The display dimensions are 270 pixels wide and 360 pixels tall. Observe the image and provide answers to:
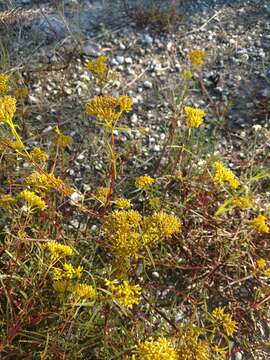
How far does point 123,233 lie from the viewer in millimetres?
1672

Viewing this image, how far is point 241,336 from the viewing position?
6.85ft

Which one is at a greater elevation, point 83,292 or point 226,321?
point 83,292

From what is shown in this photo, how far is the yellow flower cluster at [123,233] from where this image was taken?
64.9 inches

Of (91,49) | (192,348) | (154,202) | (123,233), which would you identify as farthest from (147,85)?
(192,348)

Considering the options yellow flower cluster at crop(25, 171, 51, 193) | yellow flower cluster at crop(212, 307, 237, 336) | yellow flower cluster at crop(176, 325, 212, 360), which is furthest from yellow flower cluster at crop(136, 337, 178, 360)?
yellow flower cluster at crop(25, 171, 51, 193)

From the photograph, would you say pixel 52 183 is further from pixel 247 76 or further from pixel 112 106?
pixel 247 76

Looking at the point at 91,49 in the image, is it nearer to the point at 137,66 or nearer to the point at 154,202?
the point at 137,66

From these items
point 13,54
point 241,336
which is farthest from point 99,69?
point 241,336

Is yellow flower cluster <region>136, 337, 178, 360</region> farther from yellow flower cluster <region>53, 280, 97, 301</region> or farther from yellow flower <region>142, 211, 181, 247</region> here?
yellow flower <region>142, 211, 181, 247</region>

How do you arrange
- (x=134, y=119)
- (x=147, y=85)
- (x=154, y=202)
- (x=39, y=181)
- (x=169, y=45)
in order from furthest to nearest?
1. (x=169, y=45)
2. (x=147, y=85)
3. (x=134, y=119)
4. (x=154, y=202)
5. (x=39, y=181)

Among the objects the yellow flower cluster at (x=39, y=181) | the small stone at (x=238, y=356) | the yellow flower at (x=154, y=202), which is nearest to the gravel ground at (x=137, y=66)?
the yellow flower at (x=154, y=202)

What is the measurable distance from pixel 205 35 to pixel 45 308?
2.24 meters

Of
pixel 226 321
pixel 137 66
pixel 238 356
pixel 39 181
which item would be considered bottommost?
pixel 238 356

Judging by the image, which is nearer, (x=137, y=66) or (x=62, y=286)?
(x=62, y=286)
